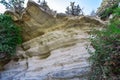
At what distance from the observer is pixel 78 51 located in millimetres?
7227

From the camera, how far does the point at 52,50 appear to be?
802cm

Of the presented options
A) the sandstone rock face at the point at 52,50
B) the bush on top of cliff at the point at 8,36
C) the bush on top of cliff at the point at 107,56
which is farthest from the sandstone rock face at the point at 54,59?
the bush on top of cliff at the point at 107,56

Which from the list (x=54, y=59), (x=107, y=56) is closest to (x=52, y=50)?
(x=54, y=59)

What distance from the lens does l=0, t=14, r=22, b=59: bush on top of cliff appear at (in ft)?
28.5

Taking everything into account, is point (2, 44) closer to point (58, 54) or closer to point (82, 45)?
point (58, 54)

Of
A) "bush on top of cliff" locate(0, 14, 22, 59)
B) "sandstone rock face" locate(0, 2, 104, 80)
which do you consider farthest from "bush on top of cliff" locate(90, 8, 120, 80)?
"bush on top of cliff" locate(0, 14, 22, 59)

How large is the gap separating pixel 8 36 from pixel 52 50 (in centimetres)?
194

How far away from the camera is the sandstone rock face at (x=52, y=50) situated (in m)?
6.95

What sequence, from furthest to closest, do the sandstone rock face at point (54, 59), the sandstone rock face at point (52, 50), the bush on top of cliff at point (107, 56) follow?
1. the sandstone rock face at point (52, 50)
2. the sandstone rock face at point (54, 59)
3. the bush on top of cliff at point (107, 56)

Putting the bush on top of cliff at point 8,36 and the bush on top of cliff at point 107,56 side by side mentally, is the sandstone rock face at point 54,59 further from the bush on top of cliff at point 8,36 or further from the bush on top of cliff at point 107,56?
the bush on top of cliff at point 107,56

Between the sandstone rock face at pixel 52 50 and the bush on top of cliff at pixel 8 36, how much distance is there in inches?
10.6

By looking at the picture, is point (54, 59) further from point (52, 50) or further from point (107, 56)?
point (107, 56)

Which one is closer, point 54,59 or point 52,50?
point 54,59

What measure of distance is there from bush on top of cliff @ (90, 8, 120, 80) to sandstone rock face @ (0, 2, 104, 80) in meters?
0.52
